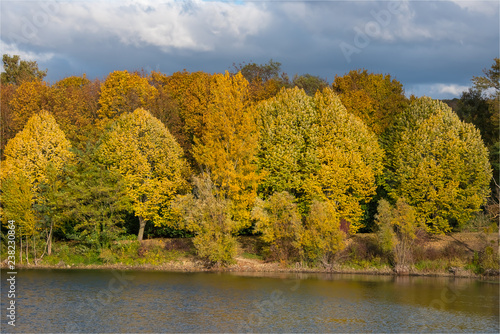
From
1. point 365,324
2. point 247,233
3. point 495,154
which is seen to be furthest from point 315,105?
point 365,324

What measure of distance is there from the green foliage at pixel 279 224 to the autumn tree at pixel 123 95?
91.1 ft

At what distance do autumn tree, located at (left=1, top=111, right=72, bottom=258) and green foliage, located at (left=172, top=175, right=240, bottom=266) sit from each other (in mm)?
13891

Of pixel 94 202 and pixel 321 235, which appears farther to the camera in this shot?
pixel 94 202

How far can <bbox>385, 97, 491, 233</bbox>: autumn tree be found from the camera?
184 ft

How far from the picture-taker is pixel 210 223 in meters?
53.3

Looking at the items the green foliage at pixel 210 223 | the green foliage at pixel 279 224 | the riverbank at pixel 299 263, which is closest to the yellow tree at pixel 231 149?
the green foliage at pixel 210 223

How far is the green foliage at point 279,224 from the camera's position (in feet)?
176

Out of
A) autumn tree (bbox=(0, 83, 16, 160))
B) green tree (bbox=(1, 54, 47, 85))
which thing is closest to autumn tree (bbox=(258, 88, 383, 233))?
autumn tree (bbox=(0, 83, 16, 160))

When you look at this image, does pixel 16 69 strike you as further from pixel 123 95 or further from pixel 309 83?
pixel 309 83

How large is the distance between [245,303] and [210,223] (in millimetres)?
15201

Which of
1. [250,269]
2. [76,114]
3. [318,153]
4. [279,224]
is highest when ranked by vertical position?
[76,114]

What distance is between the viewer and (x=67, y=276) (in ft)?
161

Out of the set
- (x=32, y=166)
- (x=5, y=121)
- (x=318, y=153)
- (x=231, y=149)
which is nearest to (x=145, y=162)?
(x=231, y=149)

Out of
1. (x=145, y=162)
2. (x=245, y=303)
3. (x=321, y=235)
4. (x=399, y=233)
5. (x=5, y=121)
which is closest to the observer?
(x=245, y=303)
